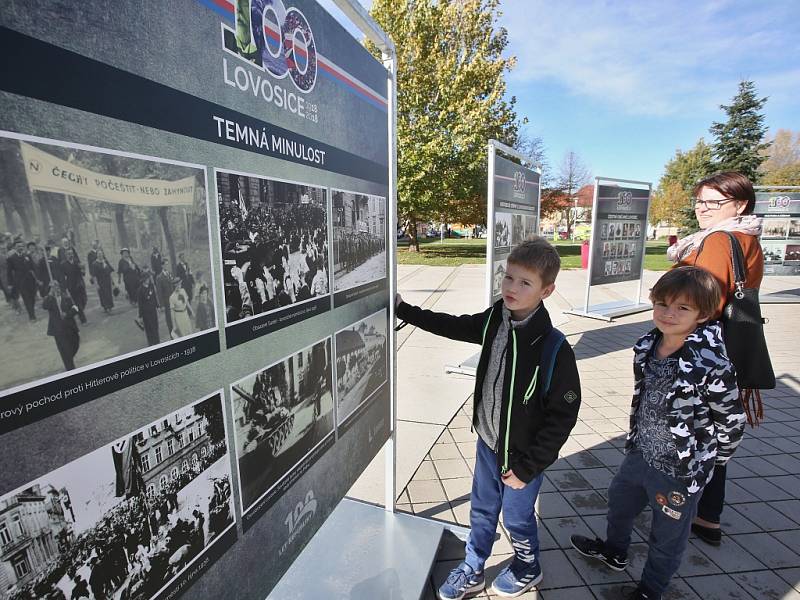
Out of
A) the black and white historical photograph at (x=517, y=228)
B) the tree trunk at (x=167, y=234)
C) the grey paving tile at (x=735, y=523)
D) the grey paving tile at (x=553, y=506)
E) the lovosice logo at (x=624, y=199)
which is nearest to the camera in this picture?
the tree trunk at (x=167, y=234)

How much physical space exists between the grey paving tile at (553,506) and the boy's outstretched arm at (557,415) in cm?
107

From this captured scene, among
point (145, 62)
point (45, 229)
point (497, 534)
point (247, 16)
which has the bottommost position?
point (497, 534)

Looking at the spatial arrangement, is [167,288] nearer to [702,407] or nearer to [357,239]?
[357,239]

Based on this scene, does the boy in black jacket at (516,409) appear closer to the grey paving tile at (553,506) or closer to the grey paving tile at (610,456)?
the grey paving tile at (553,506)

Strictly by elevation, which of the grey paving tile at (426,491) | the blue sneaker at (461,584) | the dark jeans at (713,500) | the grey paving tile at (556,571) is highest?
the dark jeans at (713,500)

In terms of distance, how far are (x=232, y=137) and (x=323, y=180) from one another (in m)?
0.46

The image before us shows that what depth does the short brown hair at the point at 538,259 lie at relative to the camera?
1.89 metres

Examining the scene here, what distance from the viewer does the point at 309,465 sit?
64.4 inches

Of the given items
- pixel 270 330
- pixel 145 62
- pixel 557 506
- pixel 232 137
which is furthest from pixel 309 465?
pixel 557 506

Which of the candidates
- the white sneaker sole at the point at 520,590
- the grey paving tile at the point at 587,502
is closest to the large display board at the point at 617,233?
the grey paving tile at the point at 587,502

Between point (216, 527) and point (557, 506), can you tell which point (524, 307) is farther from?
point (557, 506)

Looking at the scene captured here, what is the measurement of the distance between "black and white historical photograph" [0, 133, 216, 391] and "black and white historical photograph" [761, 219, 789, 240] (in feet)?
46.9

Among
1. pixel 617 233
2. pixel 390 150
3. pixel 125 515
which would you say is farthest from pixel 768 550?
pixel 617 233

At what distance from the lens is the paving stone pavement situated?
2.14 meters
